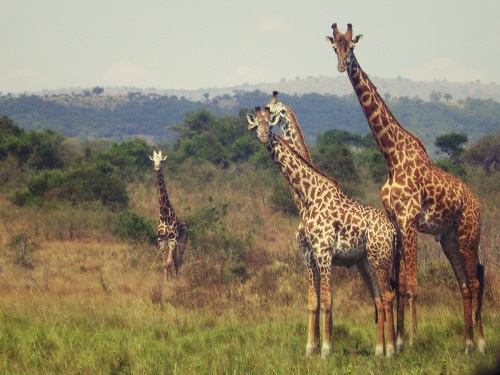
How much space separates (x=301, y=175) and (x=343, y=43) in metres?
1.55

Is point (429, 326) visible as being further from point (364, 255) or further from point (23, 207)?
point (23, 207)

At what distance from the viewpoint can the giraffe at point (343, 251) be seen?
23.0 feet

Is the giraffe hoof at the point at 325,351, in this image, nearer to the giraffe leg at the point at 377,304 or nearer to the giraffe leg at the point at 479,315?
the giraffe leg at the point at 377,304

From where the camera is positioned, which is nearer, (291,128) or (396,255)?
(396,255)

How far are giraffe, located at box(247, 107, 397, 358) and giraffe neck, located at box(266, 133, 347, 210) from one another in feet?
0.13

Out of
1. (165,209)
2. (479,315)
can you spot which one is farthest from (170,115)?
(479,315)

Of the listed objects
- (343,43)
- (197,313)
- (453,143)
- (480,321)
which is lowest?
(197,313)

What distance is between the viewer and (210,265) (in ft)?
44.0

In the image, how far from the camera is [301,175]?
299 inches

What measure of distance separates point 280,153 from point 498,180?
710 inches

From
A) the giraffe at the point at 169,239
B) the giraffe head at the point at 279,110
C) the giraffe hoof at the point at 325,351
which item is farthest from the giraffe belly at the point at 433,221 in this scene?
the giraffe at the point at 169,239

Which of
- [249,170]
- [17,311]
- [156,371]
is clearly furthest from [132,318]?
[249,170]

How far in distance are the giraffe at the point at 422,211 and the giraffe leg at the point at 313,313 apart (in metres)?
0.88

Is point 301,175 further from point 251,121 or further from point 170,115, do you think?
point 170,115
